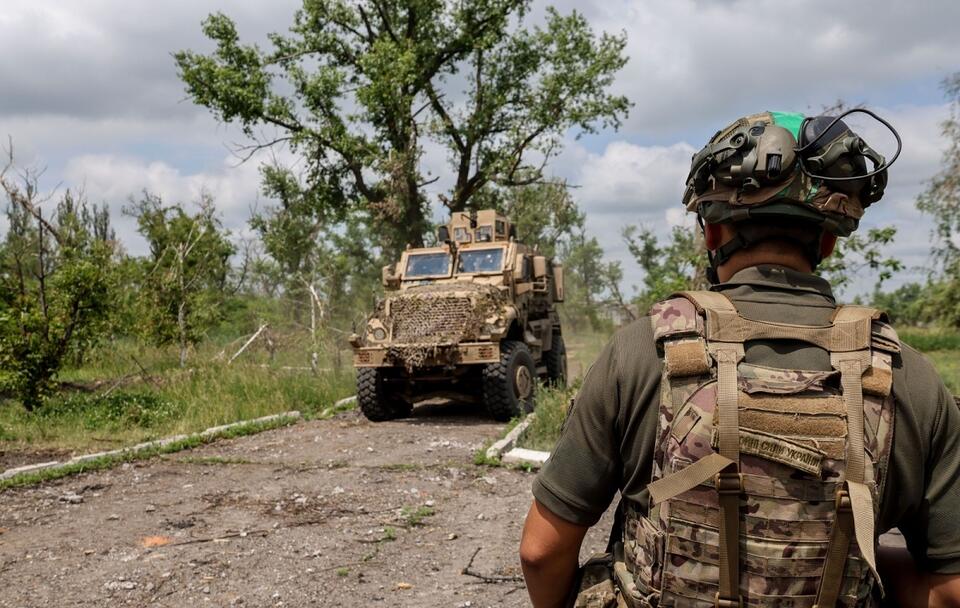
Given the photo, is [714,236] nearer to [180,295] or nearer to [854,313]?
[854,313]

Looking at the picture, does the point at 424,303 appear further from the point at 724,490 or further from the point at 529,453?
the point at 724,490

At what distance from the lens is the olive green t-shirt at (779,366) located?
1479 mm

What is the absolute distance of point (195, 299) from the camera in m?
13.3

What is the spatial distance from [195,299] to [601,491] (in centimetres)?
1261

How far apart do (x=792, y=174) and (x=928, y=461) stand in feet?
1.91

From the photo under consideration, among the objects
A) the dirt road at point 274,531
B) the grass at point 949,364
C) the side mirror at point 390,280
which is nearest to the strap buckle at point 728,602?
the dirt road at point 274,531

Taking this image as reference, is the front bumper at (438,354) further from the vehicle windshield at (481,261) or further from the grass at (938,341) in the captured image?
the grass at (938,341)

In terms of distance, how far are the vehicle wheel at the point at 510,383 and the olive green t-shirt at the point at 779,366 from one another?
23.2 ft

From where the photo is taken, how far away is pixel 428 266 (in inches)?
413

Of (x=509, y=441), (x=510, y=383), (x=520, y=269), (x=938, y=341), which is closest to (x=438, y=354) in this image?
(x=510, y=383)

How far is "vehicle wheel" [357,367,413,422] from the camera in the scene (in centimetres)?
913

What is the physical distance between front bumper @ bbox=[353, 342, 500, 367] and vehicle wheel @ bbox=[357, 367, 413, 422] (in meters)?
0.31

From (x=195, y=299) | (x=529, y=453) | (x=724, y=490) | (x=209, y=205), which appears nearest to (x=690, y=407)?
(x=724, y=490)

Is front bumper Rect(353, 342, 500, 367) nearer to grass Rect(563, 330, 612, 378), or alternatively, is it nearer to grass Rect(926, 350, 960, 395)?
→ grass Rect(563, 330, 612, 378)
